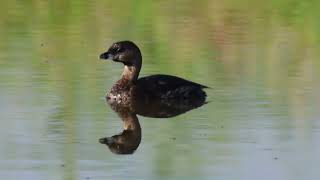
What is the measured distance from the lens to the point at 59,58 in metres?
14.8

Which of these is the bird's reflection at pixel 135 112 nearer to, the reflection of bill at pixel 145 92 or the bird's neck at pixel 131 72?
the reflection of bill at pixel 145 92

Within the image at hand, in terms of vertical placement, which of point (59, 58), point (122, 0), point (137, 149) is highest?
point (137, 149)

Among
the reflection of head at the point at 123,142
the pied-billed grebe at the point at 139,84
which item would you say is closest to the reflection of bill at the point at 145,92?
the pied-billed grebe at the point at 139,84

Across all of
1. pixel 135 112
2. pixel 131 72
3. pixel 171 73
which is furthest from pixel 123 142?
pixel 171 73

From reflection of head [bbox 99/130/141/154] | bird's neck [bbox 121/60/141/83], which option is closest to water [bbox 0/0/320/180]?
reflection of head [bbox 99/130/141/154]

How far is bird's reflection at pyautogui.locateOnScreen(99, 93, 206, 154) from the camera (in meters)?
10.4

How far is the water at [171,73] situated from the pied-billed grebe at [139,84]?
199 millimetres

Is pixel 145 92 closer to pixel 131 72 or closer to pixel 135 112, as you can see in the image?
pixel 131 72

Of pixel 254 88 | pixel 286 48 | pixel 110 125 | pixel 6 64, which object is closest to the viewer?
pixel 110 125

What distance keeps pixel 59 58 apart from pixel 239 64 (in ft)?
6.28

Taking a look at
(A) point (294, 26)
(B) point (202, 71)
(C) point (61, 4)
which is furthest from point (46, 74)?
(C) point (61, 4)

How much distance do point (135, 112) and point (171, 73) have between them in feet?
6.44

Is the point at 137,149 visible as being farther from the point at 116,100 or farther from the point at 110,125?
the point at 116,100

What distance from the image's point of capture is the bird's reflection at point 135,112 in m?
10.4
